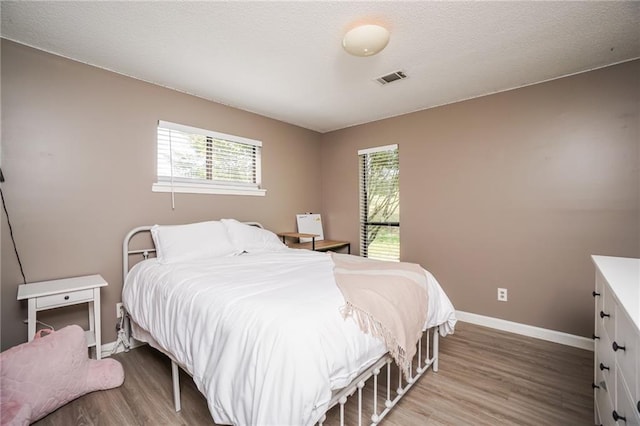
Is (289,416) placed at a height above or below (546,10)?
below

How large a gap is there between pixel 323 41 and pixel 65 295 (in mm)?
2533

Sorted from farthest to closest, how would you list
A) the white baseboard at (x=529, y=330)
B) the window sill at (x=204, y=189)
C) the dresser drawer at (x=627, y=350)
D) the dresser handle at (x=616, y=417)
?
1. the window sill at (x=204, y=189)
2. the white baseboard at (x=529, y=330)
3. the dresser handle at (x=616, y=417)
4. the dresser drawer at (x=627, y=350)

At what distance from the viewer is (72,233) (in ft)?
7.41

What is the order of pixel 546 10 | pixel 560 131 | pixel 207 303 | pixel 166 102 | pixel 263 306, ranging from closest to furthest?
pixel 263 306
pixel 207 303
pixel 546 10
pixel 560 131
pixel 166 102

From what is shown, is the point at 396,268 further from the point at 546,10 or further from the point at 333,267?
the point at 546,10

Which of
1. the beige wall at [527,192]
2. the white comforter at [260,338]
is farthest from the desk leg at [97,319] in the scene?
the beige wall at [527,192]

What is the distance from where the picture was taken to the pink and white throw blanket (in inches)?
56.0

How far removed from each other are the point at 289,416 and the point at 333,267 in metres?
1.19

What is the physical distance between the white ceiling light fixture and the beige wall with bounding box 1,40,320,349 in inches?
74.9

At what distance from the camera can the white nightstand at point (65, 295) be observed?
1.84 m

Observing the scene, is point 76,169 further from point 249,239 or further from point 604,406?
point 604,406

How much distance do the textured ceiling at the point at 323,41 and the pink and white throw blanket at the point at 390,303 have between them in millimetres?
1636

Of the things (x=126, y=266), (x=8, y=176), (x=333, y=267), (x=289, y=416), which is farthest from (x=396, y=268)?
(x=8, y=176)

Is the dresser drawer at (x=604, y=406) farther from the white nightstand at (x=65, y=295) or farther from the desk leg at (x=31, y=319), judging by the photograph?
the desk leg at (x=31, y=319)
